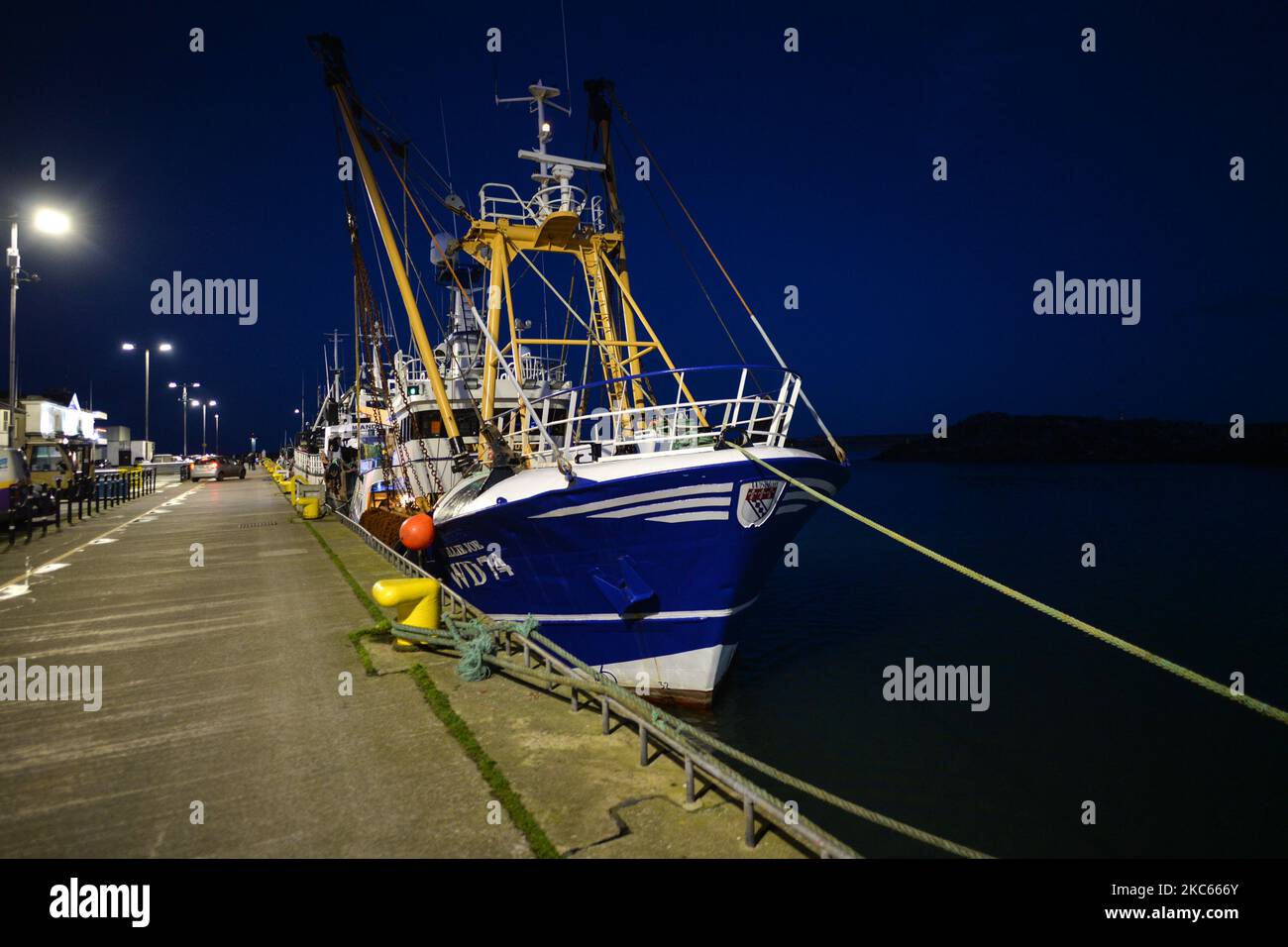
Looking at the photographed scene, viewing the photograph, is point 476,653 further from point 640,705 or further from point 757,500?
point 757,500

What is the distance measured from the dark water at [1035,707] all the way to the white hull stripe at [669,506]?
3.98m

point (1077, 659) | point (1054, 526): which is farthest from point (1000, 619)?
point (1054, 526)

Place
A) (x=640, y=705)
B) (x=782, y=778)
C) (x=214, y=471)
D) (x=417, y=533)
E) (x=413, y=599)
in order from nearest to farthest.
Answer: (x=782, y=778) → (x=640, y=705) → (x=413, y=599) → (x=417, y=533) → (x=214, y=471)

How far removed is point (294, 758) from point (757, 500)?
18.1 ft

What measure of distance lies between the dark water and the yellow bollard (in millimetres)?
4713

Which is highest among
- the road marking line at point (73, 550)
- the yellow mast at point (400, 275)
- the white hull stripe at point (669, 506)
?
the yellow mast at point (400, 275)

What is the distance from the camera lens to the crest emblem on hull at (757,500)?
786 cm

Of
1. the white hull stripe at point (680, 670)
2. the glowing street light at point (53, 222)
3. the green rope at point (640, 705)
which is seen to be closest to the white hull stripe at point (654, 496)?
the green rope at point (640, 705)

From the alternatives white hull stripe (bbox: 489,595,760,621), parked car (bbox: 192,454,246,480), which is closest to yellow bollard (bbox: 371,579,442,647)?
white hull stripe (bbox: 489,595,760,621)

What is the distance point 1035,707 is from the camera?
37.4 ft

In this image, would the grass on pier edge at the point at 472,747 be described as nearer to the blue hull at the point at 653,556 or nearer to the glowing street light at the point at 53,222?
the blue hull at the point at 653,556

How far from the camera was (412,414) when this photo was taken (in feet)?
51.4

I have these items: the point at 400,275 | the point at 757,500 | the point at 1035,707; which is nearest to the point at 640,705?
the point at 757,500

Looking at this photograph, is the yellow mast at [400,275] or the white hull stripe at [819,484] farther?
the yellow mast at [400,275]
